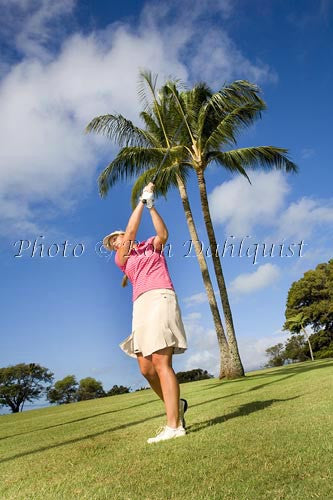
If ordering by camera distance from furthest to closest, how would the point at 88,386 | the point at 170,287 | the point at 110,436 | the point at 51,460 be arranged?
1. the point at 88,386
2. the point at 110,436
3. the point at 170,287
4. the point at 51,460

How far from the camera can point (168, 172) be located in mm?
19953

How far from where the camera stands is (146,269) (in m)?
5.06

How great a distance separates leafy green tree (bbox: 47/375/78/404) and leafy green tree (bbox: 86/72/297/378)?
29600 mm

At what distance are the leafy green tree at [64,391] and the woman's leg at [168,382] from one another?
41.8 meters

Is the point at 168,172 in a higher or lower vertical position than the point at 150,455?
higher

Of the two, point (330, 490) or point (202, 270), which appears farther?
point (202, 270)

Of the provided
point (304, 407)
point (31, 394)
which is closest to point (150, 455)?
point (304, 407)

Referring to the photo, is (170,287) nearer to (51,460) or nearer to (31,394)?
(51,460)

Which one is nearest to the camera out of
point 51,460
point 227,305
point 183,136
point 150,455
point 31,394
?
point 150,455

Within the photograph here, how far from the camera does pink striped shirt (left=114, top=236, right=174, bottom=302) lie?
196 inches

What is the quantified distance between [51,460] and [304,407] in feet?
10.0

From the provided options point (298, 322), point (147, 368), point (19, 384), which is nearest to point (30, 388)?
point (19, 384)

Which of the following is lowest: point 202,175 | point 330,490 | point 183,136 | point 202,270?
point 330,490

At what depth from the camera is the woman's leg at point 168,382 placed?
4637 millimetres
